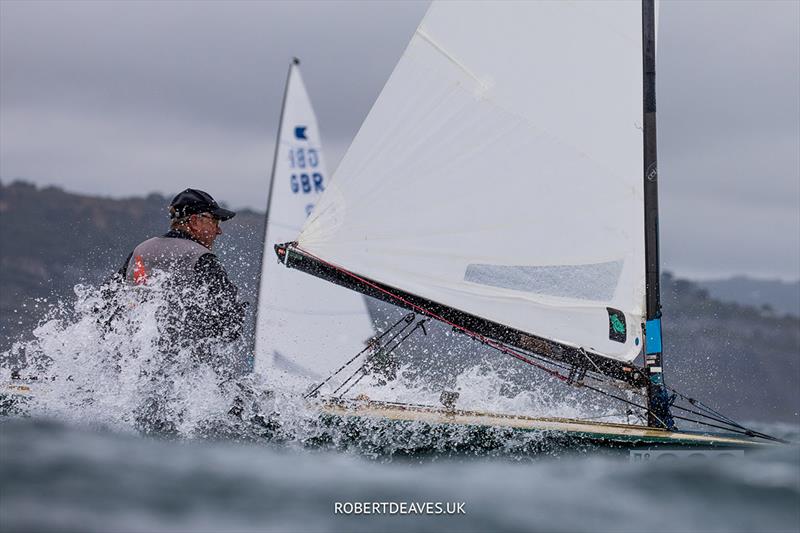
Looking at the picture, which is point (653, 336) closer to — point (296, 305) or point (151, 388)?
point (151, 388)

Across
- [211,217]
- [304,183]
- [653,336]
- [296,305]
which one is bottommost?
[653,336]

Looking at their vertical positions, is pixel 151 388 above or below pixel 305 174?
below

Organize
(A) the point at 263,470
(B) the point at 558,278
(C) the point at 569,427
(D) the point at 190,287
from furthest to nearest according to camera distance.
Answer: (B) the point at 558,278, (C) the point at 569,427, (D) the point at 190,287, (A) the point at 263,470

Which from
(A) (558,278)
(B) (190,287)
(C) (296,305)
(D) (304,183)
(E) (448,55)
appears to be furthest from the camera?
(D) (304,183)

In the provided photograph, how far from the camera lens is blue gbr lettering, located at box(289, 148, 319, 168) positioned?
1427 cm

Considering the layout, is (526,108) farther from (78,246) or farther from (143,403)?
(78,246)

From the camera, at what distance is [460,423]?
265 inches

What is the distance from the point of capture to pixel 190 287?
21.1ft

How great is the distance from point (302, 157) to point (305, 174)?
0.22 meters

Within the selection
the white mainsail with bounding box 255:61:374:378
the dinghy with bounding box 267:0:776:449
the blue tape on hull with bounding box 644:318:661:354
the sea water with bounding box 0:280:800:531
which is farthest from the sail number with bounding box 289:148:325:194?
the blue tape on hull with bounding box 644:318:661:354

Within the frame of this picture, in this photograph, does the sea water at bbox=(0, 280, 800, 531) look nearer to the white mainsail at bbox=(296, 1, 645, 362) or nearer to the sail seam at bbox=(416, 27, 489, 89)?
the white mainsail at bbox=(296, 1, 645, 362)

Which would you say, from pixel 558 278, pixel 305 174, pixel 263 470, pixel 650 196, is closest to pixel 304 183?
pixel 305 174

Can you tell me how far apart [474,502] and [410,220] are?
307cm

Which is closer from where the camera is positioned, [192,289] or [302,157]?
[192,289]
